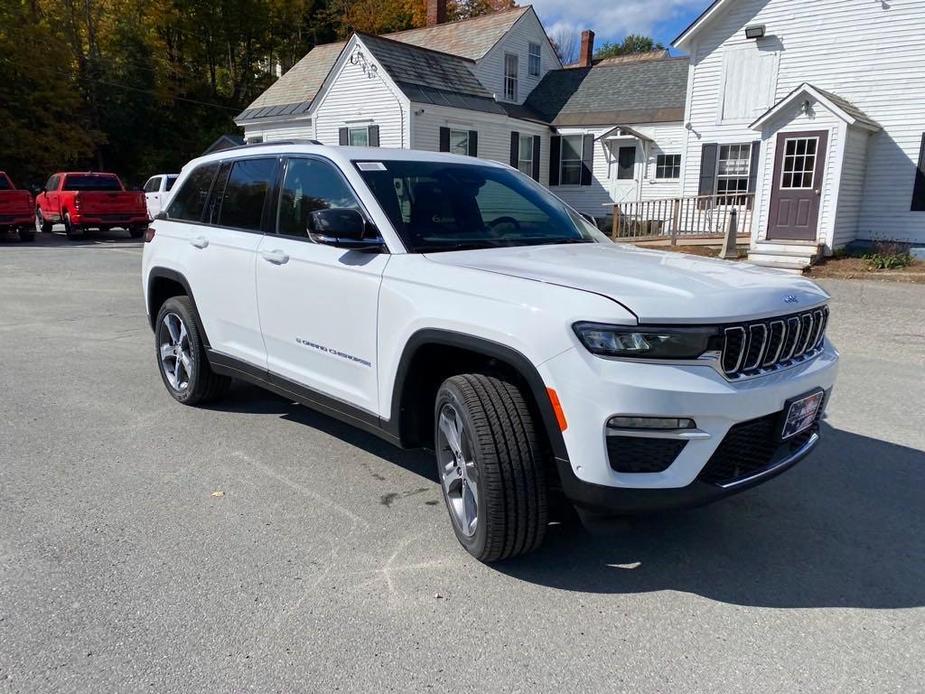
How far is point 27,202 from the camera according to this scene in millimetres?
20391

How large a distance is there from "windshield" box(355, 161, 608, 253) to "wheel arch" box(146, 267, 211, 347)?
1.94 m

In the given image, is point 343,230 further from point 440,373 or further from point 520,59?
point 520,59

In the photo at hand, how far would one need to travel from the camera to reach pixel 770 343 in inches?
119

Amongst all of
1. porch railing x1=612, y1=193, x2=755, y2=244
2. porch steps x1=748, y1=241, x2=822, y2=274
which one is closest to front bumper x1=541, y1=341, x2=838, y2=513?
porch steps x1=748, y1=241, x2=822, y2=274

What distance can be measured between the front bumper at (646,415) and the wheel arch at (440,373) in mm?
77

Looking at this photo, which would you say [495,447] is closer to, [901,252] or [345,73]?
[901,252]

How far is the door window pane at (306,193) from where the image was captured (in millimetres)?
4023

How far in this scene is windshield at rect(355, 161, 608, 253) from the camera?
12.6ft

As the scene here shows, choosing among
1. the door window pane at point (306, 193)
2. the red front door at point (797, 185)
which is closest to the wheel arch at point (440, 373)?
the door window pane at point (306, 193)

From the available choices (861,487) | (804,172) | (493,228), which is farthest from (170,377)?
(804,172)

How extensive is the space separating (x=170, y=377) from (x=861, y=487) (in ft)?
15.9

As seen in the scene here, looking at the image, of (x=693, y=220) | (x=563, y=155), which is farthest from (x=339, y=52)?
(x=693, y=220)

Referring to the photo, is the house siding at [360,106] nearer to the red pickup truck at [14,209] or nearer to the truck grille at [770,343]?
the red pickup truck at [14,209]

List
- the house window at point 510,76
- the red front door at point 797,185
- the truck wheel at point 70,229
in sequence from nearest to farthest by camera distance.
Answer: the red front door at point 797,185 → the truck wheel at point 70,229 → the house window at point 510,76
